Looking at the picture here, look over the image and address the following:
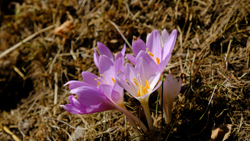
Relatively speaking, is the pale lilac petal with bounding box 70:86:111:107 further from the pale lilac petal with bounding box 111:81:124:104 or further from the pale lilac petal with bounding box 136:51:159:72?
the pale lilac petal with bounding box 136:51:159:72

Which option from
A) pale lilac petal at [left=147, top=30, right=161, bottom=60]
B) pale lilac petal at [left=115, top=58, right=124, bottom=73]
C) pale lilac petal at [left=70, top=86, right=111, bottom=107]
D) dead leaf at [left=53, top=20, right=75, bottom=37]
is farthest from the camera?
dead leaf at [left=53, top=20, right=75, bottom=37]

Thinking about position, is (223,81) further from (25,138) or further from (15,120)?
(15,120)

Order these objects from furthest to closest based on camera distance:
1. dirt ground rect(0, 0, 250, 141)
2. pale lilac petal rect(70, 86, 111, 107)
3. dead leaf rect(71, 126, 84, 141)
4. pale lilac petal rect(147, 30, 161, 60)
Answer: dead leaf rect(71, 126, 84, 141), dirt ground rect(0, 0, 250, 141), pale lilac petal rect(147, 30, 161, 60), pale lilac petal rect(70, 86, 111, 107)

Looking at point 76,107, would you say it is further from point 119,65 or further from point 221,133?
point 221,133

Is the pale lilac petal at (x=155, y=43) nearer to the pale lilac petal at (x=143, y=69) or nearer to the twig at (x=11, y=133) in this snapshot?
the pale lilac petal at (x=143, y=69)

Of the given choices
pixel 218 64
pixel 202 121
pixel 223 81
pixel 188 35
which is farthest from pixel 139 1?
pixel 202 121

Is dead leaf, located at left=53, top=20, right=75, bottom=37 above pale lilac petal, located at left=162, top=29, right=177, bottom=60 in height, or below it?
above

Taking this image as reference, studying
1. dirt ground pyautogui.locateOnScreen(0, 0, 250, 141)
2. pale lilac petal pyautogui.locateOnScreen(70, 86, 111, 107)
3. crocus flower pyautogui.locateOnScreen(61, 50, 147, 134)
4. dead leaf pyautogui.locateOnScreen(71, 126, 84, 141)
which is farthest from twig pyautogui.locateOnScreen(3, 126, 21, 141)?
pale lilac petal pyautogui.locateOnScreen(70, 86, 111, 107)

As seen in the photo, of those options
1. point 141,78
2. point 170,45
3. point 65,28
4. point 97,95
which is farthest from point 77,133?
point 65,28

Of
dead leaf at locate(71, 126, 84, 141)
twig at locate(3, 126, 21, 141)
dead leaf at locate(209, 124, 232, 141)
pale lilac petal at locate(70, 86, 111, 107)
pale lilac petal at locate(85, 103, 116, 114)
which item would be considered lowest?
dead leaf at locate(209, 124, 232, 141)
